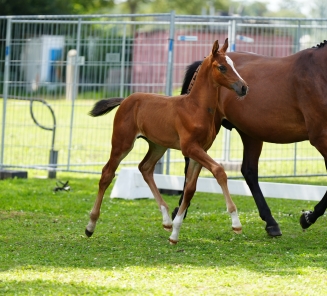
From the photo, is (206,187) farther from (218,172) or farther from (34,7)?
(34,7)

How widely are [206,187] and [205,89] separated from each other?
2.98 m

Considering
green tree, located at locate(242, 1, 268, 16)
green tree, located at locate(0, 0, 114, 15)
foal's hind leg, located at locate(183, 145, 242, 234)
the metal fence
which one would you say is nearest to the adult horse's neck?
foal's hind leg, located at locate(183, 145, 242, 234)

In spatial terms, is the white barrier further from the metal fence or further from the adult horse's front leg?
the adult horse's front leg

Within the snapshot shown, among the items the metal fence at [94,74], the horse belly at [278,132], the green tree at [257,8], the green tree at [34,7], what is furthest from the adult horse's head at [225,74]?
the green tree at [257,8]

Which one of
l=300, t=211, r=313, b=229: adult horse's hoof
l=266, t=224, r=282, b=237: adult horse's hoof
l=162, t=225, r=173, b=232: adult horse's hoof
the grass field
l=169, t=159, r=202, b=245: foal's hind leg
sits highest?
l=169, t=159, r=202, b=245: foal's hind leg

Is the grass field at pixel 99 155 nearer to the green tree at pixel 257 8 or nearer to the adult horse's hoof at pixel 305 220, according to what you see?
the adult horse's hoof at pixel 305 220

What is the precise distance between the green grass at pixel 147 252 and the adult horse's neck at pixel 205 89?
1.31 m

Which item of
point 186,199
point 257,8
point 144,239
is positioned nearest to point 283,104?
point 186,199

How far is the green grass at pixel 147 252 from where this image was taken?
4.98 meters

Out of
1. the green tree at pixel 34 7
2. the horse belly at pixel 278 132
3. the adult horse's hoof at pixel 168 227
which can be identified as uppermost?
the green tree at pixel 34 7

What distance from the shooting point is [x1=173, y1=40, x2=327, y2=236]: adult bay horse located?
6758 millimetres

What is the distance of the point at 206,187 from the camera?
362 inches

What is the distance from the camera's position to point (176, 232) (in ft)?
21.3

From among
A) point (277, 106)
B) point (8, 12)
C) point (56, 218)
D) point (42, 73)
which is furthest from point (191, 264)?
point (8, 12)
